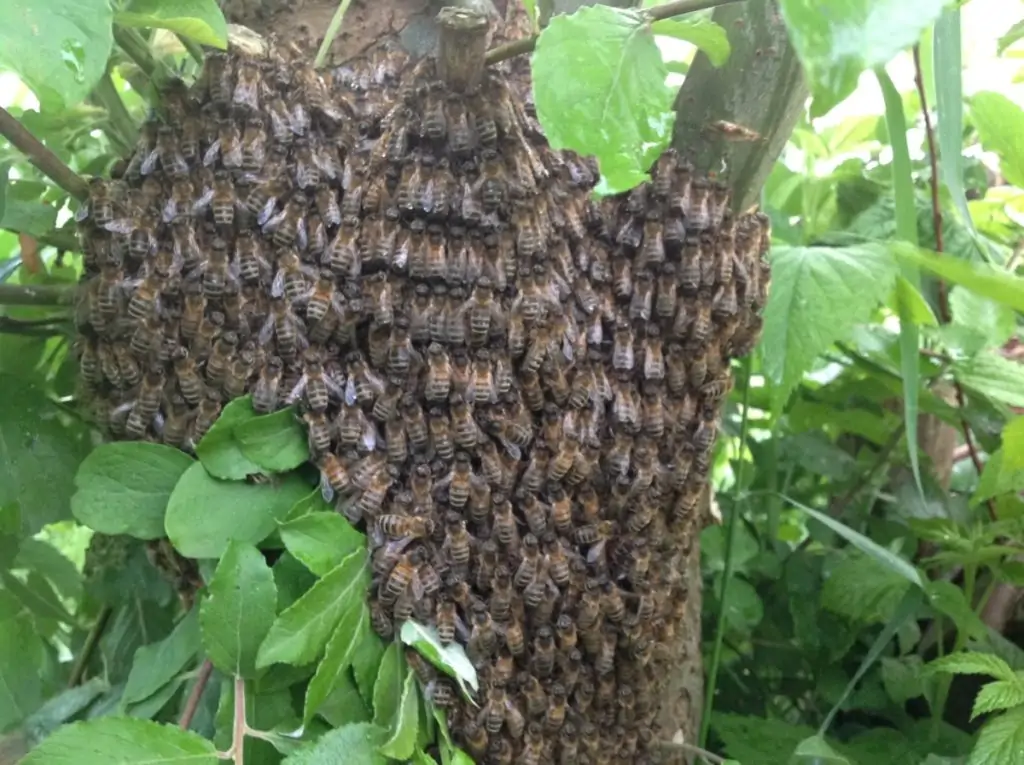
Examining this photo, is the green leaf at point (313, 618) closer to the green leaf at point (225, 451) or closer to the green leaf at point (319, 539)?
the green leaf at point (319, 539)

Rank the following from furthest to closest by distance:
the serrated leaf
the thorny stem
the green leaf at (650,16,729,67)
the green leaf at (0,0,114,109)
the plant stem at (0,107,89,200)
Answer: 1. the thorny stem
2. the serrated leaf
3. the plant stem at (0,107,89,200)
4. the green leaf at (650,16,729,67)
5. the green leaf at (0,0,114,109)

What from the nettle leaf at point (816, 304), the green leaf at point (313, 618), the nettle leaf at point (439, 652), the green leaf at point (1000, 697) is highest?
the nettle leaf at point (816, 304)

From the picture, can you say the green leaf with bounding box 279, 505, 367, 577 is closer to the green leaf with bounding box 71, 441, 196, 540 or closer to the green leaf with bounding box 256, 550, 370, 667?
the green leaf with bounding box 256, 550, 370, 667

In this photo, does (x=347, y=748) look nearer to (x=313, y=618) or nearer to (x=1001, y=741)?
(x=313, y=618)

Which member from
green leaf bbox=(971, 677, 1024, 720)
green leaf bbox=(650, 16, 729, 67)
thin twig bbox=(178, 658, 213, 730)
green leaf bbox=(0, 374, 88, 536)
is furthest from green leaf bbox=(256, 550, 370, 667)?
green leaf bbox=(971, 677, 1024, 720)

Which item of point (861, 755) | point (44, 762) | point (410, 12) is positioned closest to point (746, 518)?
point (861, 755)

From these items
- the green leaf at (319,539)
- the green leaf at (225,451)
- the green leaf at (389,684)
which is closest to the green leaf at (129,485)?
the green leaf at (225,451)

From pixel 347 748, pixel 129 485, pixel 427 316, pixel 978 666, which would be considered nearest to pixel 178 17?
pixel 427 316
